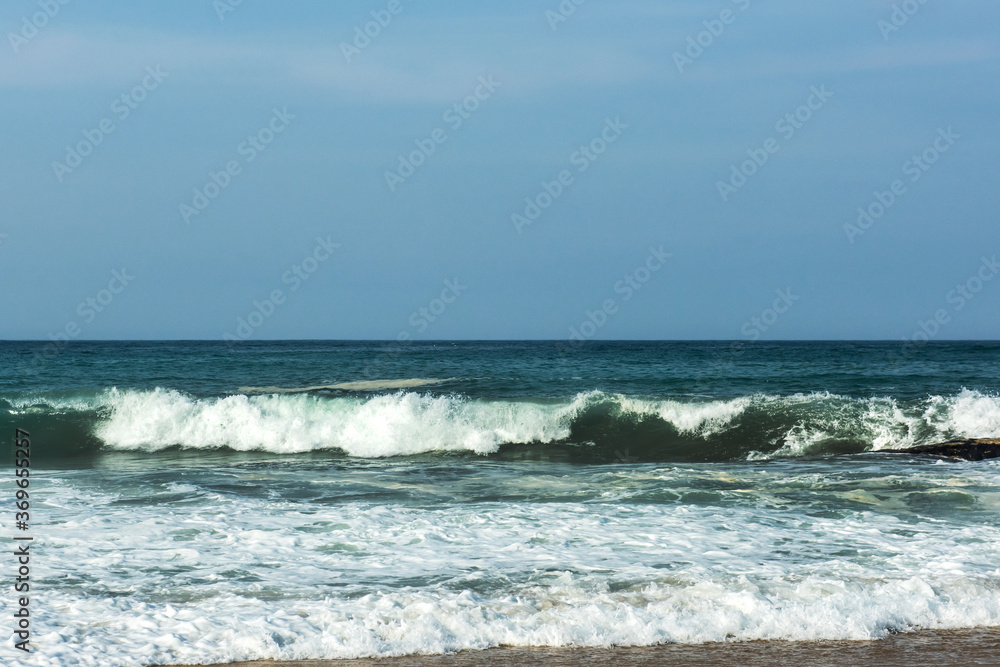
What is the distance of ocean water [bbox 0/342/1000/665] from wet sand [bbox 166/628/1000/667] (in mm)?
130

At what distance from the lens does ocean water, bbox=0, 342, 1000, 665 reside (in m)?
5.51

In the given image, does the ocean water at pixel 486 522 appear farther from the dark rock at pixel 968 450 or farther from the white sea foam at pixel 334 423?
the dark rock at pixel 968 450

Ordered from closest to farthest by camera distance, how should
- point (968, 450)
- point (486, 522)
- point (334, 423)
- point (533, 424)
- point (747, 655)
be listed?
point (747, 655) → point (486, 522) → point (968, 450) → point (334, 423) → point (533, 424)

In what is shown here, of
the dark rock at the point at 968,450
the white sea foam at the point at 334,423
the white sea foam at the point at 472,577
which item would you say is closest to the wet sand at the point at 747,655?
the white sea foam at the point at 472,577

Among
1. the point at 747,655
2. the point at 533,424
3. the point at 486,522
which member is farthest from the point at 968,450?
the point at 747,655

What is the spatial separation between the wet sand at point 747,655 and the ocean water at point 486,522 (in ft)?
0.43

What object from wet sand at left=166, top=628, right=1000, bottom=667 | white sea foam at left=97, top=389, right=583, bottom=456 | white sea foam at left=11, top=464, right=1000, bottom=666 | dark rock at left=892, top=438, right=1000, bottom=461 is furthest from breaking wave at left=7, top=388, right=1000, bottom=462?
wet sand at left=166, top=628, right=1000, bottom=667

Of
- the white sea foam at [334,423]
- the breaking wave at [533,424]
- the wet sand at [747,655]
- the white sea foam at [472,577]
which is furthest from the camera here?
the white sea foam at [334,423]

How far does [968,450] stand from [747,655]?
1058 cm

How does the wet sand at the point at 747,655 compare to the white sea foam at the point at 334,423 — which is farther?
the white sea foam at the point at 334,423

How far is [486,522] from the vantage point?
28.2 feet

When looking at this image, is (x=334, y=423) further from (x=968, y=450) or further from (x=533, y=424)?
(x=968, y=450)

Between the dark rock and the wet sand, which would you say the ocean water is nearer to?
the wet sand

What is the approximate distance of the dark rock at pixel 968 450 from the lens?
13523mm
